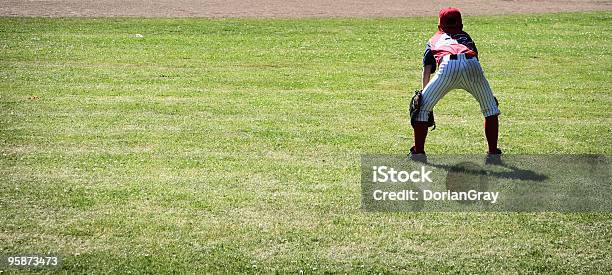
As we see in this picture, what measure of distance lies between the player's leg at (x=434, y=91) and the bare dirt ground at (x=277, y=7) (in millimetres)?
17380

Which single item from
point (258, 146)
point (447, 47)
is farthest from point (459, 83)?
point (258, 146)

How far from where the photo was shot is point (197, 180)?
28.6ft

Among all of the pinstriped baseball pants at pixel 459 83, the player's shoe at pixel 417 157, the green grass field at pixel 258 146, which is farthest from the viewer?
the player's shoe at pixel 417 157

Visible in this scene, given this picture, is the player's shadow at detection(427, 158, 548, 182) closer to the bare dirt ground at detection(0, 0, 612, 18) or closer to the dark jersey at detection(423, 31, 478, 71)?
the dark jersey at detection(423, 31, 478, 71)

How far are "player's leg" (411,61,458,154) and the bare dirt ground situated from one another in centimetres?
1738

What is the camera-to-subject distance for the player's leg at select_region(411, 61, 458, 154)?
8812 mm

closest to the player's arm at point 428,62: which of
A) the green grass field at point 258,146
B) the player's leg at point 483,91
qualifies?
the player's leg at point 483,91

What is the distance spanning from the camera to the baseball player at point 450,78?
8820 millimetres

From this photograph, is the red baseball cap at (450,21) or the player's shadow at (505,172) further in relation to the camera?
the red baseball cap at (450,21)

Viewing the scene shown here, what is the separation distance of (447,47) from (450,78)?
1.13 ft

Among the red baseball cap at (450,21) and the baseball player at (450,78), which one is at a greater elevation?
the red baseball cap at (450,21)

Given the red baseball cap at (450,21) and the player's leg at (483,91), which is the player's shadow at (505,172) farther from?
the red baseball cap at (450,21)

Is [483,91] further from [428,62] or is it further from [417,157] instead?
[417,157]

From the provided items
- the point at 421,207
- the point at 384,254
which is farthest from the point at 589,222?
the point at 384,254
